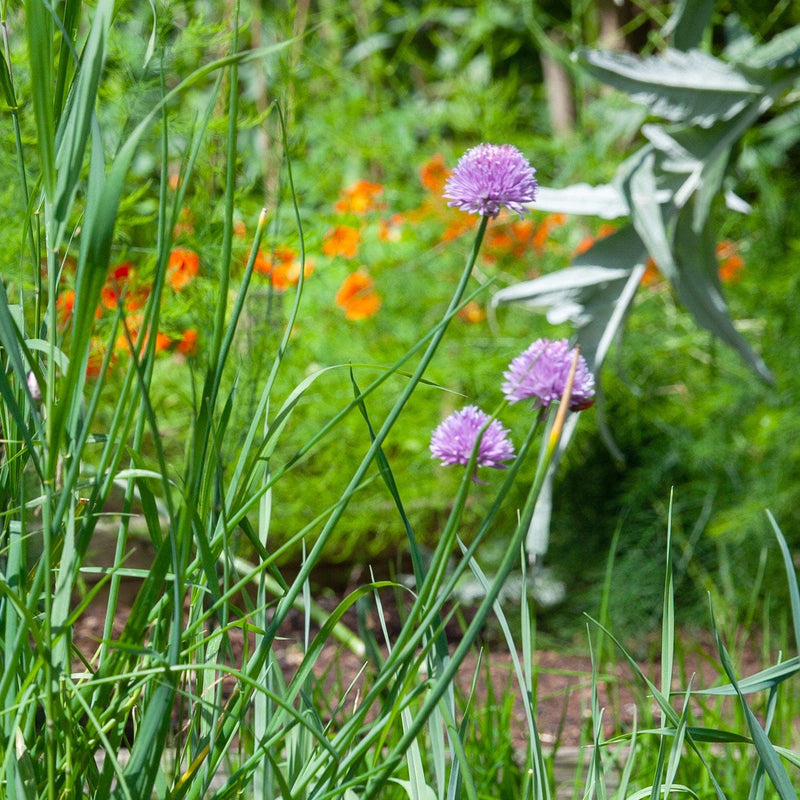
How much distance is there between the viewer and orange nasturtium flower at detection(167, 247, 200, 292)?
4.13ft

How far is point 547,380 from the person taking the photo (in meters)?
0.37

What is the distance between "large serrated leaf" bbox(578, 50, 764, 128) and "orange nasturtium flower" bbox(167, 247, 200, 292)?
67 cm

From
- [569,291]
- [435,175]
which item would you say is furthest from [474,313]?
[569,291]

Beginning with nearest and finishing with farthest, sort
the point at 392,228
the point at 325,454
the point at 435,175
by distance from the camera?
1. the point at 325,454
2. the point at 435,175
3. the point at 392,228

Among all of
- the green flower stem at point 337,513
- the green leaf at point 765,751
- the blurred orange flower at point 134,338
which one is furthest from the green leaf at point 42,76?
the blurred orange flower at point 134,338

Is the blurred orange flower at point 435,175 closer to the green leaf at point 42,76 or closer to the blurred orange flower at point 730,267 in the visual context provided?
the blurred orange flower at point 730,267

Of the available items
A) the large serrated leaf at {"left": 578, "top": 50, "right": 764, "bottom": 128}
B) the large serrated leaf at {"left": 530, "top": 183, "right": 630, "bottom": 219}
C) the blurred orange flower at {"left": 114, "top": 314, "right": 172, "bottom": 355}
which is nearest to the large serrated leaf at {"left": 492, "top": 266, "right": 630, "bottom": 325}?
the large serrated leaf at {"left": 530, "top": 183, "right": 630, "bottom": 219}

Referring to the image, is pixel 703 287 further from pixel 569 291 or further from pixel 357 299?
pixel 357 299

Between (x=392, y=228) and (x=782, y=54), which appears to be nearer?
(x=782, y=54)

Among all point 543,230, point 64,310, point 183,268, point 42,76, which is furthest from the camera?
point 543,230

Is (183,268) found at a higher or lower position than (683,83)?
lower

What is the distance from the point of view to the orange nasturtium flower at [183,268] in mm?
1260

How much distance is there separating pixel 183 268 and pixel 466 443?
2.88 ft

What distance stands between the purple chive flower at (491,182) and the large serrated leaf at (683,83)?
1120 mm
